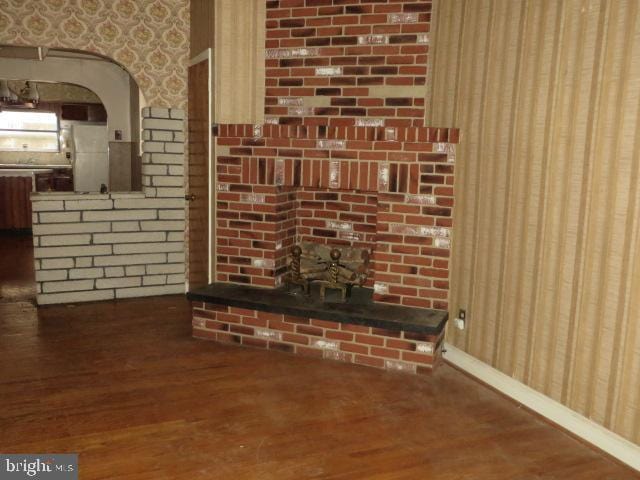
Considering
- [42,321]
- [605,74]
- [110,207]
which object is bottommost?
[42,321]

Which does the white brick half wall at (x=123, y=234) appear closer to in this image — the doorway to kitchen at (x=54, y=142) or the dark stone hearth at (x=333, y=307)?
the doorway to kitchen at (x=54, y=142)

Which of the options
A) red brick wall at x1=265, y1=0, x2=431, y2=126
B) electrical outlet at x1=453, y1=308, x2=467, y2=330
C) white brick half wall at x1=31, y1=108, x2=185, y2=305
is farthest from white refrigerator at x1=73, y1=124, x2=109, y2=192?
electrical outlet at x1=453, y1=308, x2=467, y2=330

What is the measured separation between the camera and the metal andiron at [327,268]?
140 inches

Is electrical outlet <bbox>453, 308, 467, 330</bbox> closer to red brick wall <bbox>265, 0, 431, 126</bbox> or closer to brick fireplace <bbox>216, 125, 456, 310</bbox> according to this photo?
brick fireplace <bbox>216, 125, 456, 310</bbox>

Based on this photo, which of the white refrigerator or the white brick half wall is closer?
the white brick half wall

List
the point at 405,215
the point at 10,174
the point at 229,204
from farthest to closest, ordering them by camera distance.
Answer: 1. the point at 10,174
2. the point at 229,204
3. the point at 405,215

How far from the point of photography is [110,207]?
176 inches

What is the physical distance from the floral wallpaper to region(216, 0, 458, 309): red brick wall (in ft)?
3.70

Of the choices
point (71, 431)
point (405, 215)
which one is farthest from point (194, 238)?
point (71, 431)

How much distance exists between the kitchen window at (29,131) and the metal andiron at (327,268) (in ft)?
23.8

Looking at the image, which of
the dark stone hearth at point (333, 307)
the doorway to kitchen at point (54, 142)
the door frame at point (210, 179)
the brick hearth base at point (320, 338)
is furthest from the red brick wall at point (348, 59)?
the doorway to kitchen at point (54, 142)

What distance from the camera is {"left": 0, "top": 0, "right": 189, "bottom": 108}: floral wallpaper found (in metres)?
4.21

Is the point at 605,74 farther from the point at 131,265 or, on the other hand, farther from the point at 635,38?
the point at 131,265

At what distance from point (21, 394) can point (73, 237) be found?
1.84 meters
